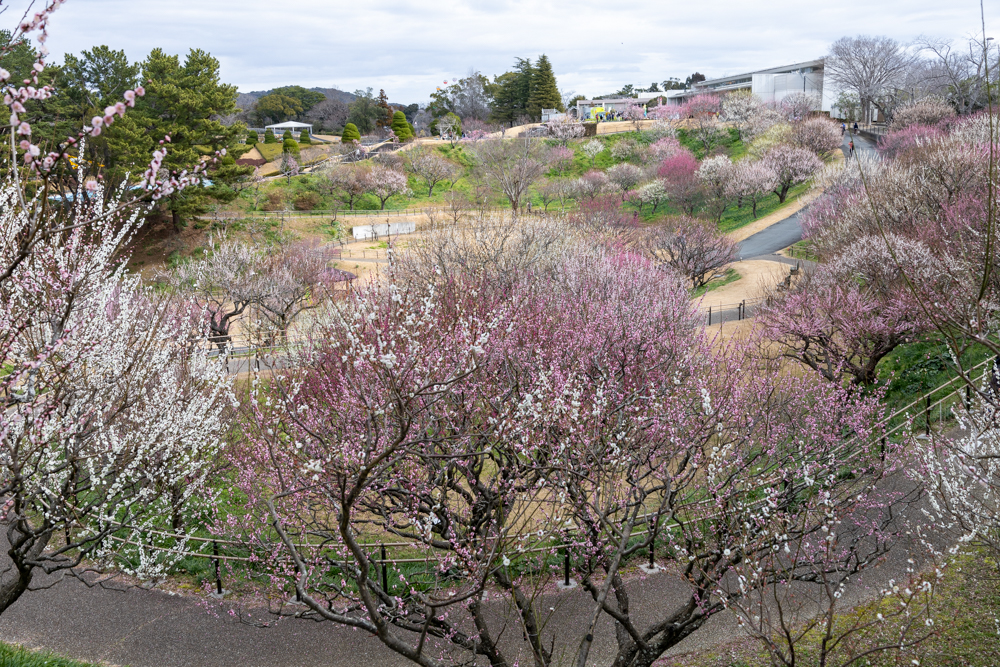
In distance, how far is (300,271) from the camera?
1200 inches

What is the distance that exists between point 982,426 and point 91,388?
9876mm

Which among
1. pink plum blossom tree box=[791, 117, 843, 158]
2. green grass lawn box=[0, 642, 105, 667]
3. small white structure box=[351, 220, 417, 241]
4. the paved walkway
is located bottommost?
the paved walkway

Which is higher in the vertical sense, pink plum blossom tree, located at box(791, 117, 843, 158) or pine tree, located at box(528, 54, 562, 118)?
pine tree, located at box(528, 54, 562, 118)

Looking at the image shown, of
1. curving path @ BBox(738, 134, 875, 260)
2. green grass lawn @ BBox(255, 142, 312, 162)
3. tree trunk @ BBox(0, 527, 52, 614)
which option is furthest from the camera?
green grass lawn @ BBox(255, 142, 312, 162)

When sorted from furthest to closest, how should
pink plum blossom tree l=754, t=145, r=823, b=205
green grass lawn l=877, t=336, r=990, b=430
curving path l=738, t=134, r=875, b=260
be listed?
pink plum blossom tree l=754, t=145, r=823, b=205 → curving path l=738, t=134, r=875, b=260 → green grass lawn l=877, t=336, r=990, b=430

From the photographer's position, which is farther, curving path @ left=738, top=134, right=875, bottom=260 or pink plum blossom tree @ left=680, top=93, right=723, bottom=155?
pink plum blossom tree @ left=680, top=93, right=723, bottom=155

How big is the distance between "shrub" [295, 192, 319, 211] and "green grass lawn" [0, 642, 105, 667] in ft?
157

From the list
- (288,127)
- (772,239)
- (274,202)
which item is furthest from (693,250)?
(288,127)

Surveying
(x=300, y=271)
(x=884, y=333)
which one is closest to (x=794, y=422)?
(x=884, y=333)

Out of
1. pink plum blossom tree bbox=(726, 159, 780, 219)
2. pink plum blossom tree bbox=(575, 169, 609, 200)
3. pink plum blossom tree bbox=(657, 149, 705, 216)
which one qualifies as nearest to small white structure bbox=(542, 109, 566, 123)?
pink plum blossom tree bbox=(575, 169, 609, 200)

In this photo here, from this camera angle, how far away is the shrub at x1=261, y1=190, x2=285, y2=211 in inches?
2048

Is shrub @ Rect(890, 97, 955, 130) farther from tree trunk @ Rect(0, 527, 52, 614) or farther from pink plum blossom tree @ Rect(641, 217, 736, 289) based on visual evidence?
tree trunk @ Rect(0, 527, 52, 614)

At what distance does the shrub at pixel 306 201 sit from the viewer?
53.7m

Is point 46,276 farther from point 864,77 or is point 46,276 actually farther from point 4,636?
point 864,77
